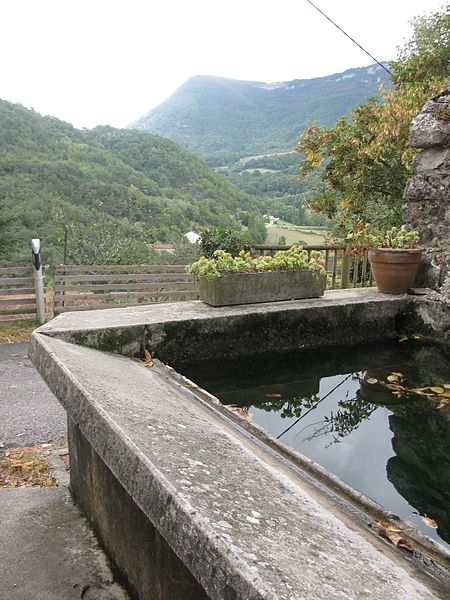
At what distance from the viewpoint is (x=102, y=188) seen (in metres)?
24.6

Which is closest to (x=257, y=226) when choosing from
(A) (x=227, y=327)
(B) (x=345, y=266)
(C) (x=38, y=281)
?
(C) (x=38, y=281)

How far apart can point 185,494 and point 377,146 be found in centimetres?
869

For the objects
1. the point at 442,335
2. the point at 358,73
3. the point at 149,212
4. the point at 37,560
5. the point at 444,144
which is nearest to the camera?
the point at 37,560

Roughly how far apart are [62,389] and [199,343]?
1137 millimetres

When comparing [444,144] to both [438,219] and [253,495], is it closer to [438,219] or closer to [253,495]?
[438,219]

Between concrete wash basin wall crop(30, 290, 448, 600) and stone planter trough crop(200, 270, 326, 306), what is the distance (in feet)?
1.67

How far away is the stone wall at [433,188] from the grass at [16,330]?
5502 millimetres

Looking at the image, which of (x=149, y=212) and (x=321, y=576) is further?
(x=149, y=212)

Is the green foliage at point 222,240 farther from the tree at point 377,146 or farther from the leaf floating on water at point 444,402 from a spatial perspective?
the leaf floating on water at point 444,402

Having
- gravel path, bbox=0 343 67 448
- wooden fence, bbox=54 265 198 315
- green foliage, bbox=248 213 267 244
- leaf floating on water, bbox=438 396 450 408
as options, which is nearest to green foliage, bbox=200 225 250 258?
wooden fence, bbox=54 265 198 315

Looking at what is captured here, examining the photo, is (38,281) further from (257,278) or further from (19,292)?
(257,278)

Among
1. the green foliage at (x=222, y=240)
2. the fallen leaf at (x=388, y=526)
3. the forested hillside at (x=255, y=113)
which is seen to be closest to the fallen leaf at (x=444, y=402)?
the fallen leaf at (x=388, y=526)

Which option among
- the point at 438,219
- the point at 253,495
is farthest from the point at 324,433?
the point at 438,219

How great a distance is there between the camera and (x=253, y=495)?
45.9 inches
